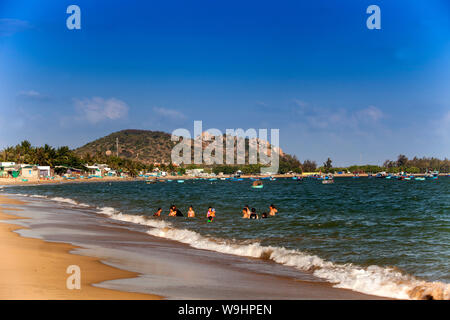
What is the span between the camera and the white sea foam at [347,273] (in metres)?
10.8

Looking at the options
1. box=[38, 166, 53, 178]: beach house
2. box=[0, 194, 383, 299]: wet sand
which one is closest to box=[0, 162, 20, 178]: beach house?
box=[38, 166, 53, 178]: beach house

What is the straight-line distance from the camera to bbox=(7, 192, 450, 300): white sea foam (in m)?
10.8

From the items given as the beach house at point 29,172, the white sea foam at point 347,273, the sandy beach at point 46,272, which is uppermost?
the beach house at point 29,172

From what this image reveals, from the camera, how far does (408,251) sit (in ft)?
56.7

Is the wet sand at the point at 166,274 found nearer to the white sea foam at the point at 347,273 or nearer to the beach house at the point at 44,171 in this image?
the white sea foam at the point at 347,273

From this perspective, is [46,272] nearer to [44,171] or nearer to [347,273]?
[347,273]

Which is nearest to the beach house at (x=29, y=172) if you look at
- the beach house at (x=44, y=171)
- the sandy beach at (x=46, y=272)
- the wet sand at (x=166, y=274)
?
the beach house at (x=44, y=171)

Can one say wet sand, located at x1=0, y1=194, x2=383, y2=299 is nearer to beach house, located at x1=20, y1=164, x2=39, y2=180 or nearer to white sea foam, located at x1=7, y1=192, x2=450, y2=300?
white sea foam, located at x1=7, y1=192, x2=450, y2=300

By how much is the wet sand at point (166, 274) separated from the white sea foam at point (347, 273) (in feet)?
2.19

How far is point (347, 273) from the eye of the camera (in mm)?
13352

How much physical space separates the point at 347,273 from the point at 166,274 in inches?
233
